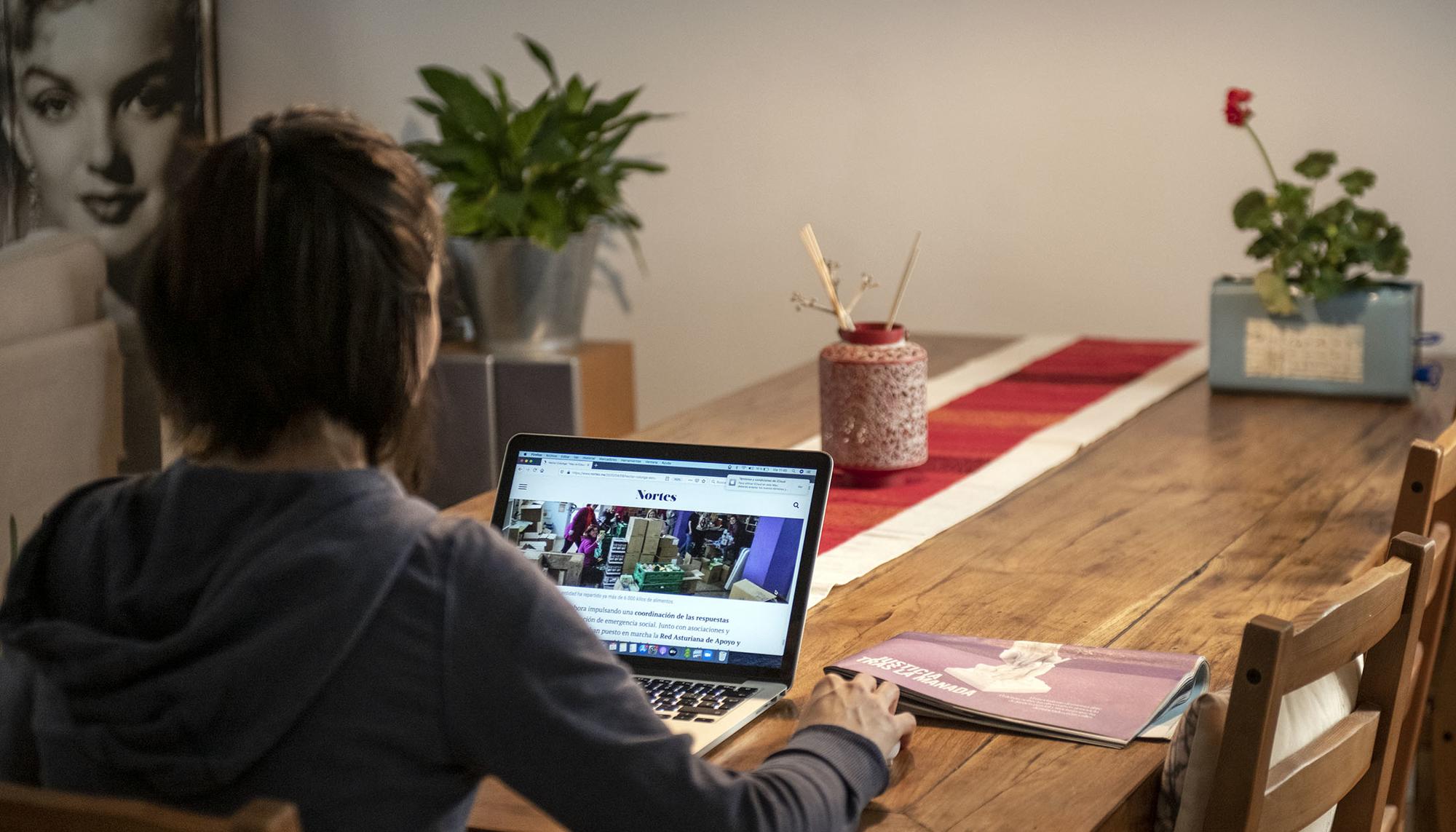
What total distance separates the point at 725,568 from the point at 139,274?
567 mm

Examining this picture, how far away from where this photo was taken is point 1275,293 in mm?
2408

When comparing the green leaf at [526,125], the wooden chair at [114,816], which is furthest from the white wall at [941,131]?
the wooden chair at [114,816]

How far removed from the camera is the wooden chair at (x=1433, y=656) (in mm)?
1512

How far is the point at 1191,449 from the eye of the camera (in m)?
2.14

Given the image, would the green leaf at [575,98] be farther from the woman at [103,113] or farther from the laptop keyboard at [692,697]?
the laptop keyboard at [692,697]

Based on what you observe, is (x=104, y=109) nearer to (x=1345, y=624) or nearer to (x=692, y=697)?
(x=692, y=697)

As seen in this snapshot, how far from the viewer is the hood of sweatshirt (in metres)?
0.84

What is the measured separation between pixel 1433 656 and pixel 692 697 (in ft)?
3.44

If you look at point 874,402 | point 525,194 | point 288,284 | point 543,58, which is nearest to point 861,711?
point 288,284

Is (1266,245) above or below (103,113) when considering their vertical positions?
below

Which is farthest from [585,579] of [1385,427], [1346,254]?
[1346,254]

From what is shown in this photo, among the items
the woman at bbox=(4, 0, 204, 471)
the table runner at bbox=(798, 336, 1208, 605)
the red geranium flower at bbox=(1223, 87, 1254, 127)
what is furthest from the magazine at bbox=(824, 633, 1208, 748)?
the woman at bbox=(4, 0, 204, 471)

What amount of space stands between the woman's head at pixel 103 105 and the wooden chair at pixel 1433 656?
11.6ft

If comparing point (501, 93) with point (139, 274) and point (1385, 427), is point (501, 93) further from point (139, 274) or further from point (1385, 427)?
point (139, 274)
